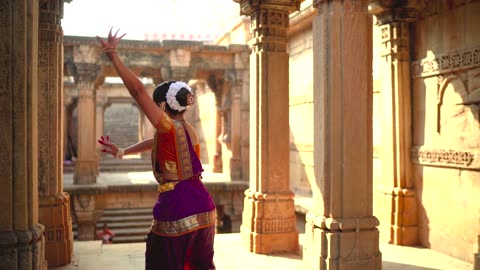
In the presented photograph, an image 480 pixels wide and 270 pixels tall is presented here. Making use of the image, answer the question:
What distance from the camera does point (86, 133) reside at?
589 inches

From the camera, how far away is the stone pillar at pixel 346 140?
471 centimetres

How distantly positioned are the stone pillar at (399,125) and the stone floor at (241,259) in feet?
1.37

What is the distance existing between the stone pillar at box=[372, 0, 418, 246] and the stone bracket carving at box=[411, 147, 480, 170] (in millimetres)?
206

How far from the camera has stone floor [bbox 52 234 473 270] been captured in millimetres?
5996

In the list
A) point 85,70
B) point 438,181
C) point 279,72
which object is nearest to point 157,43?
point 85,70

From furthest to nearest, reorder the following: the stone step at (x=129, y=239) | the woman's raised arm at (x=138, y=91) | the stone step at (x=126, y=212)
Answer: the stone step at (x=126, y=212) → the stone step at (x=129, y=239) → the woman's raised arm at (x=138, y=91)

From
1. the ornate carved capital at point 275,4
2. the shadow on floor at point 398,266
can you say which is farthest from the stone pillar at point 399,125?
the ornate carved capital at point 275,4

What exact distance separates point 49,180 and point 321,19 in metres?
3.98

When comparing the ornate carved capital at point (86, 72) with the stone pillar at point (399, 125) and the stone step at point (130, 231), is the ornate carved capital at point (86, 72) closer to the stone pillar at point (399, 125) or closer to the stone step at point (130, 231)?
the stone step at point (130, 231)

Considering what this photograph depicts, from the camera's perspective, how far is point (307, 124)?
12125 mm

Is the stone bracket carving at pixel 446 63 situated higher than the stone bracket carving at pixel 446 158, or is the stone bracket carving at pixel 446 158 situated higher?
the stone bracket carving at pixel 446 63

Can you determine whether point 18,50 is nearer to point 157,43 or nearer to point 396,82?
point 396,82

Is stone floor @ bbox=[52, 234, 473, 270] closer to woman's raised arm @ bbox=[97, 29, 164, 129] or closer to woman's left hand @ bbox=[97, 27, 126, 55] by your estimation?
woman's raised arm @ bbox=[97, 29, 164, 129]

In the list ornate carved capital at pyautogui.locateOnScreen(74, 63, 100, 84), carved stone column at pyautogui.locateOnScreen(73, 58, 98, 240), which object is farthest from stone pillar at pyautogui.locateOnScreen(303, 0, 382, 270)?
ornate carved capital at pyautogui.locateOnScreen(74, 63, 100, 84)
